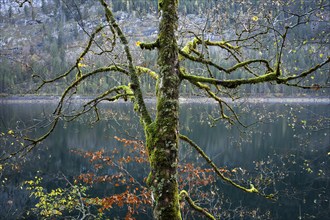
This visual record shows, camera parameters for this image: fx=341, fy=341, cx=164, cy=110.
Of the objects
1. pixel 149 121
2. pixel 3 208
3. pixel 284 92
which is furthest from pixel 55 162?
pixel 284 92

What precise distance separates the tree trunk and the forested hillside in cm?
30

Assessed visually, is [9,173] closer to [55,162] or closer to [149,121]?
[55,162]

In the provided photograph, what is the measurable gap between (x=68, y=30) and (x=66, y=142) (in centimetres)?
16793

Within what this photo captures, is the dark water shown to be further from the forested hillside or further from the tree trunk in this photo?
the tree trunk

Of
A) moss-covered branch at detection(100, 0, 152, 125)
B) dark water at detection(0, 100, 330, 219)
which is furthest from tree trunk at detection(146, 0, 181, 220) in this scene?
dark water at detection(0, 100, 330, 219)

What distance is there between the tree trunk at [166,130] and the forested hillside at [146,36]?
30 centimetres

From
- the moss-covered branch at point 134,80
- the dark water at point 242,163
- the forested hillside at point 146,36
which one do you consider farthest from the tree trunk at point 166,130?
the dark water at point 242,163

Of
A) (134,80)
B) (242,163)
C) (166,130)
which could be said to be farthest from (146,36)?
(242,163)

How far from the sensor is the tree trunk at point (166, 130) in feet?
10.8

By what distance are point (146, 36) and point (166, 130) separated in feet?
22.8

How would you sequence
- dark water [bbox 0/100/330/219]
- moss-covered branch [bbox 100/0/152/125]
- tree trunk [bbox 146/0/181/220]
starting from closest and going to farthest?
tree trunk [bbox 146/0/181/220], moss-covered branch [bbox 100/0/152/125], dark water [bbox 0/100/330/219]

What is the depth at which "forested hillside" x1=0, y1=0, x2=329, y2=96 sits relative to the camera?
4906mm

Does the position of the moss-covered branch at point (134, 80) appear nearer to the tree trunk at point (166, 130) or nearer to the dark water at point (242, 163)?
the tree trunk at point (166, 130)

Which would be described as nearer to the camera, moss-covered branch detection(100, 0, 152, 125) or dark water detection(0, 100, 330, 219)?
moss-covered branch detection(100, 0, 152, 125)
